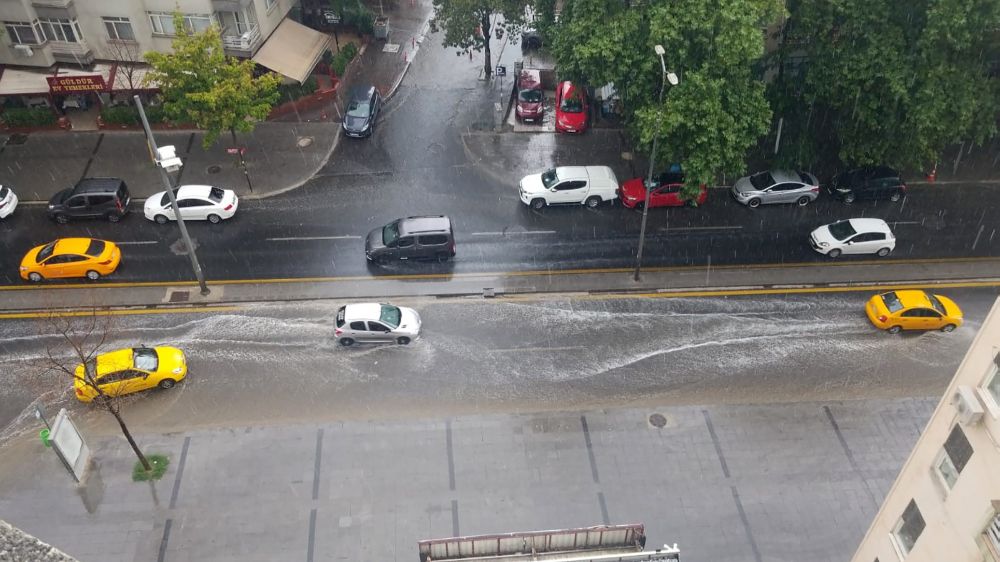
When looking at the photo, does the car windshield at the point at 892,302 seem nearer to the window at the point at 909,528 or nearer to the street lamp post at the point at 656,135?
the street lamp post at the point at 656,135

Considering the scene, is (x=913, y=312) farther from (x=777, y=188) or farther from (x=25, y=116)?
(x=25, y=116)

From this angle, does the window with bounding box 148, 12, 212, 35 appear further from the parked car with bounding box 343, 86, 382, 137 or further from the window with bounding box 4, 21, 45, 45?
the parked car with bounding box 343, 86, 382, 137

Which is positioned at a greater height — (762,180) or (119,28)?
(119,28)

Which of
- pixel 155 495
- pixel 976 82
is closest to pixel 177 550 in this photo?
pixel 155 495

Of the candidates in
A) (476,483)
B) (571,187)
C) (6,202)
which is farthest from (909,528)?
(6,202)

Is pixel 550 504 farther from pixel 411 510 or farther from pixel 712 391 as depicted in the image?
pixel 712 391

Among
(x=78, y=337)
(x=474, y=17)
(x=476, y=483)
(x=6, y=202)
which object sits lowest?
(x=476, y=483)

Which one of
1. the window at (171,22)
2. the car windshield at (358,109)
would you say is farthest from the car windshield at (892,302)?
the window at (171,22)
